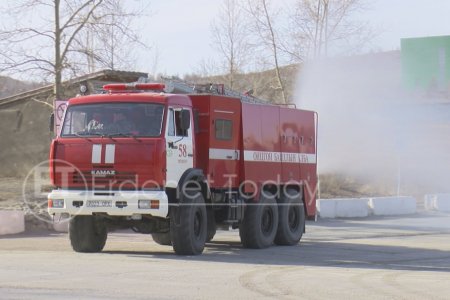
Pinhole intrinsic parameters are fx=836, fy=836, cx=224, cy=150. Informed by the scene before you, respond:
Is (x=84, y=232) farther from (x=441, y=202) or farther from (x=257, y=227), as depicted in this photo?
(x=441, y=202)

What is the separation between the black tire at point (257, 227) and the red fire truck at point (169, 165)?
26 millimetres

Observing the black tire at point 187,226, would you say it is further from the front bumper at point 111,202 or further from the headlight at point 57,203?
the headlight at point 57,203

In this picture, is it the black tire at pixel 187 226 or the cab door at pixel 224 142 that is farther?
the cab door at pixel 224 142

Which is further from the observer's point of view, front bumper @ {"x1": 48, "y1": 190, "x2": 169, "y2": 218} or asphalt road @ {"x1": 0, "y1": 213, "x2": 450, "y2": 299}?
front bumper @ {"x1": 48, "y1": 190, "x2": 169, "y2": 218}

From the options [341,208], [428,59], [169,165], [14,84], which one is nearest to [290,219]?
[169,165]

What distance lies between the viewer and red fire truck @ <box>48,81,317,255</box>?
1553cm

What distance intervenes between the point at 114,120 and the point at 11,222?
737 centimetres

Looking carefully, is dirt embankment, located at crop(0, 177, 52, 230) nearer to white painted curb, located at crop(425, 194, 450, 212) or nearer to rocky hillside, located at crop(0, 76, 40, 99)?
rocky hillside, located at crop(0, 76, 40, 99)

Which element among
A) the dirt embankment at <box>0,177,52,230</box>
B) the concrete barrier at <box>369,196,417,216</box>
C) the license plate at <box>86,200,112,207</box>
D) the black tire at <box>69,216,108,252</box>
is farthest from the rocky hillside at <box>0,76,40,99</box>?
the concrete barrier at <box>369,196,417,216</box>

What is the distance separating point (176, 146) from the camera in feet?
52.1

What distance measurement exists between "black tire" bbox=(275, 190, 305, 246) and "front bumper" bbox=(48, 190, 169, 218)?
5.02 meters

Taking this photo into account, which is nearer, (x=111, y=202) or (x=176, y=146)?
(x=111, y=202)

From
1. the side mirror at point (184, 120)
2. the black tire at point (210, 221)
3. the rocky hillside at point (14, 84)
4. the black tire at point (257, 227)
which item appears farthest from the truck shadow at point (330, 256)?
the rocky hillside at point (14, 84)

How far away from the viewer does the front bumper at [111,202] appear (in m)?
15.4
